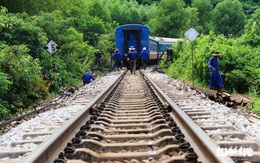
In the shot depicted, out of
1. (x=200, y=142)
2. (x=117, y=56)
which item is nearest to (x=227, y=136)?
(x=200, y=142)

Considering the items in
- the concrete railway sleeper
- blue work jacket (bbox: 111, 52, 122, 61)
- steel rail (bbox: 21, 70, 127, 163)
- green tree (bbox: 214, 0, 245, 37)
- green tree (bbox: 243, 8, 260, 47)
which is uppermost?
green tree (bbox: 214, 0, 245, 37)

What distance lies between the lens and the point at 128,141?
170 inches

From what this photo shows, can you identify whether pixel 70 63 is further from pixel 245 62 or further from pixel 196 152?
pixel 196 152

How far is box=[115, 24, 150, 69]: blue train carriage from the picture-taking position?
81.4 feet

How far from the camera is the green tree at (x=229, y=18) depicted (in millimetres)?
97562

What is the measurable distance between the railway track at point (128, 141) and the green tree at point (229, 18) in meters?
95.6

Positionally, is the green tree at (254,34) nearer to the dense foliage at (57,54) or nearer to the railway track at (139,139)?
the dense foliage at (57,54)

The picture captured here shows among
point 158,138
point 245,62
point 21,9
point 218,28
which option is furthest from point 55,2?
point 218,28

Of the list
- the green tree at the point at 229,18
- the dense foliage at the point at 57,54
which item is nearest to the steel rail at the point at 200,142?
the dense foliage at the point at 57,54

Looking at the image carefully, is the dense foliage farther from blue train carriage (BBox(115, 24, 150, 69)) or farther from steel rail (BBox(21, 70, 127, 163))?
steel rail (BBox(21, 70, 127, 163))

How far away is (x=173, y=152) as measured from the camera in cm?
374

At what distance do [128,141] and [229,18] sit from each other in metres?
99.5

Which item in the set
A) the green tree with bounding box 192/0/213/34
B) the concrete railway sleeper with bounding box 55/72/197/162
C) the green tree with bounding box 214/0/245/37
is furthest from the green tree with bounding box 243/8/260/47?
the green tree with bounding box 192/0/213/34

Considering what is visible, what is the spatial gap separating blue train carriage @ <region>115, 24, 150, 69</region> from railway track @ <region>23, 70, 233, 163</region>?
62.7 feet
